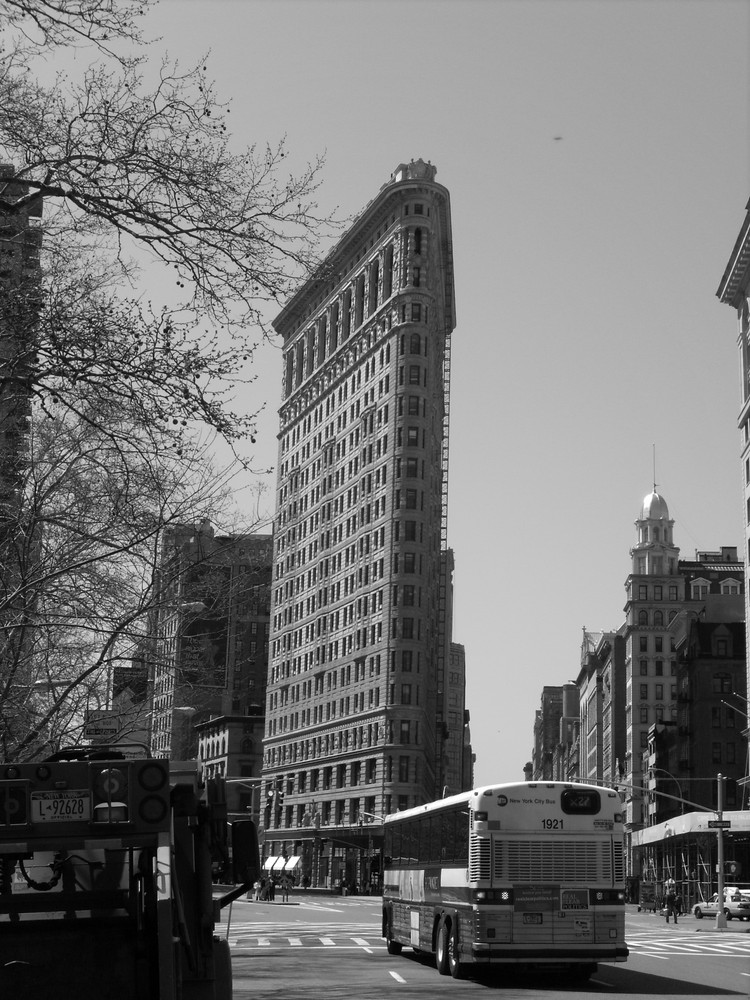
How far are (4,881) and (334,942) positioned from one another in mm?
27292

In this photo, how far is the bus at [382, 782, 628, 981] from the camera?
2116cm

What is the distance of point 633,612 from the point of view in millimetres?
153375

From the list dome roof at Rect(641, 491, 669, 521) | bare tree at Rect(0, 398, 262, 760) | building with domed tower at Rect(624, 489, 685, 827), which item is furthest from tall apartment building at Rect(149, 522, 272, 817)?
dome roof at Rect(641, 491, 669, 521)

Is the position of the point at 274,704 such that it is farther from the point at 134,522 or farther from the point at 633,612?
the point at 134,522

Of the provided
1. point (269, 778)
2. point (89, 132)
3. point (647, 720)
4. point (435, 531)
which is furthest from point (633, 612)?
point (89, 132)

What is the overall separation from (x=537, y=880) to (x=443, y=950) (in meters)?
2.86

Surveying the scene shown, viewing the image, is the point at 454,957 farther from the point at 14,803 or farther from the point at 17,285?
the point at 14,803

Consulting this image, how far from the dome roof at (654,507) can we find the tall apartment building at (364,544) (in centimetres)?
3898

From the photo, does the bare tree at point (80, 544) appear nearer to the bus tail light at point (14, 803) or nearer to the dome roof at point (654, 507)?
the bus tail light at point (14, 803)

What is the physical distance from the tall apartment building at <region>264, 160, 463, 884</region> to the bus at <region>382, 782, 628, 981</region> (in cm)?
8238

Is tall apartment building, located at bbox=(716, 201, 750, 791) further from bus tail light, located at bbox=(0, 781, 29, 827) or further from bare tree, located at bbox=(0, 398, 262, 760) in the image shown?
bus tail light, located at bbox=(0, 781, 29, 827)

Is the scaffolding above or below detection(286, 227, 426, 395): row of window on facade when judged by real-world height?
below

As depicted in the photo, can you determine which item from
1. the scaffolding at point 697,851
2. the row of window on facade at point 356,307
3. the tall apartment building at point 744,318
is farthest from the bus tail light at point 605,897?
the row of window on facade at point 356,307

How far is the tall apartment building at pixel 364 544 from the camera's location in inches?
4395
